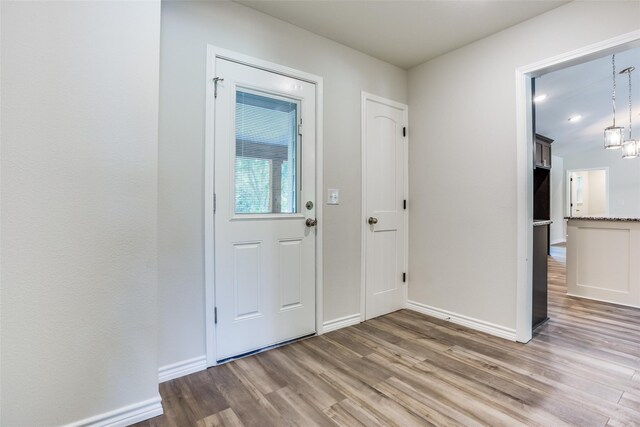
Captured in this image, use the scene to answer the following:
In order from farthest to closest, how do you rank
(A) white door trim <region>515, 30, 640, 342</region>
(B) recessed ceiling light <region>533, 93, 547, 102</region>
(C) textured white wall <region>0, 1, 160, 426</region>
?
(B) recessed ceiling light <region>533, 93, 547, 102</region> < (A) white door trim <region>515, 30, 640, 342</region> < (C) textured white wall <region>0, 1, 160, 426</region>

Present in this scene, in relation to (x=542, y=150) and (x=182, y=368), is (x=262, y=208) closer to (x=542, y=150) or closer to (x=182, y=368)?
(x=182, y=368)

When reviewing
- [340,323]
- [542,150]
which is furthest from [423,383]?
[542,150]

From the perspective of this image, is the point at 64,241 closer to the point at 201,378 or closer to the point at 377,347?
the point at 201,378

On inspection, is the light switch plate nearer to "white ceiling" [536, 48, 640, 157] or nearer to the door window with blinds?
the door window with blinds

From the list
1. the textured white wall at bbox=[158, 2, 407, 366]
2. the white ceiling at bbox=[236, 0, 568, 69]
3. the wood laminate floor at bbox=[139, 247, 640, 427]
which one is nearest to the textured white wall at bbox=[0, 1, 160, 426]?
the textured white wall at bbox=[158, 2, 407, 366]

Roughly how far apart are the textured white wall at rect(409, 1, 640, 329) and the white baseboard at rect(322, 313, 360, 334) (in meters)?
0.78

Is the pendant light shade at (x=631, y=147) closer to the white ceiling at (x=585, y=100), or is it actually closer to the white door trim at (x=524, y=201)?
the white ceiling at (x=585, y=100)

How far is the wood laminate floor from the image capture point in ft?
A: 5.22

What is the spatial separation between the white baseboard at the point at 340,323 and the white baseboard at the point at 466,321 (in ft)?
2.44

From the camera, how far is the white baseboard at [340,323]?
2666mm

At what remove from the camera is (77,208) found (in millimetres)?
1426

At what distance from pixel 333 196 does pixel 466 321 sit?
1.67 meters

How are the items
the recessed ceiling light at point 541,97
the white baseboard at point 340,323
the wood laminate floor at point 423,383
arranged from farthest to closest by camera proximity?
1. the recessed ceiling light at point 541,97
2. the white baseboard at point 340,323
3. the wood laminate floor at point 423,383

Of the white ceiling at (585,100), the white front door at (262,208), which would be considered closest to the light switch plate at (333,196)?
the white front door at (262,208)
